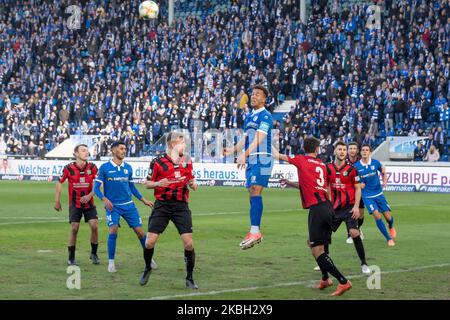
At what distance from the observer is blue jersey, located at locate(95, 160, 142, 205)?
49.8ft

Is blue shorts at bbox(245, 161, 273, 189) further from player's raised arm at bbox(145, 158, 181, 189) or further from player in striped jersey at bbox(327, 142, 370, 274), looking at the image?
player in striped jersey at bbox(327, 142, 370, 274)

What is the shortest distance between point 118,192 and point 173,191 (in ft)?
8.27

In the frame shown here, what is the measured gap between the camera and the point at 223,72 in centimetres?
4825

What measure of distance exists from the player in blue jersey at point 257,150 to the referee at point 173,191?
0.69 metres

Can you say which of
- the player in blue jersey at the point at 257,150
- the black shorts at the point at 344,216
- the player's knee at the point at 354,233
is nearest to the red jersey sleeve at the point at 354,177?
the black shorts at the point at 344,216

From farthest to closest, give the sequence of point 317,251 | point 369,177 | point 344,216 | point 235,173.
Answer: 1. point 235,173
2. point 369,177
3. point 344,216
4. point 317,251

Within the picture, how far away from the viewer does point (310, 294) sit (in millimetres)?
12242

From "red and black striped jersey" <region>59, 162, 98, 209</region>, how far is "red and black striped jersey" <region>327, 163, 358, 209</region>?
167 inches

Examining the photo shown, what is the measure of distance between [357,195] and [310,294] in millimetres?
3480

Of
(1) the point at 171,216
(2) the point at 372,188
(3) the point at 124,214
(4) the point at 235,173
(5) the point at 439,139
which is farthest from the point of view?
(4) the point at 235,173

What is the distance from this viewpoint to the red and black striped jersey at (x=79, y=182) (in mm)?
15906

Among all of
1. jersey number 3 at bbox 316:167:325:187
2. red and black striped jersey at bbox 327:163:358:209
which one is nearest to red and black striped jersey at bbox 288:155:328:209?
jersey number 3 at bbox 316:167:325:187

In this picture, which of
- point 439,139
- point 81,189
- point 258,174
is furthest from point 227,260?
point 439,139

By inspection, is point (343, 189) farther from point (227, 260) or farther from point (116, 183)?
point (116, 183)
